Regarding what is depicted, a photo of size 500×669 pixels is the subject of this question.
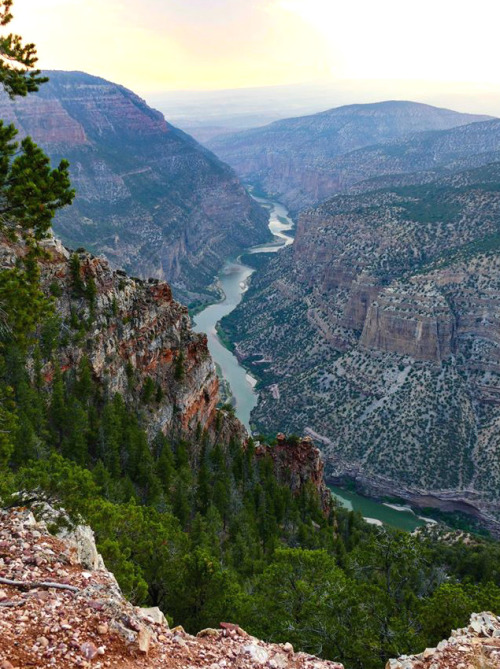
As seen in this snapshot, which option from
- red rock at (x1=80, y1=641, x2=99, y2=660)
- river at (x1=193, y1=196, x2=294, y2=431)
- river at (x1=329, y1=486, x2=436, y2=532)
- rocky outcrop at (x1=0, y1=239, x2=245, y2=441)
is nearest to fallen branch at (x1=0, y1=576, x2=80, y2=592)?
red rock at (x1=80, y1=641, x2=99, y2=660)

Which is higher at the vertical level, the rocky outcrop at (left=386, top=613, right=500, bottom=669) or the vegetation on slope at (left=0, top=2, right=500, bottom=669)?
the rocky outcrop at (left=386, top=613, right=500, bottom=669)

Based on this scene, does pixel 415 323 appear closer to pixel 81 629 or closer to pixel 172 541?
pixel 172 541

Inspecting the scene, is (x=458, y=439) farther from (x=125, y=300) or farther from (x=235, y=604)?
(x=235, y=604)

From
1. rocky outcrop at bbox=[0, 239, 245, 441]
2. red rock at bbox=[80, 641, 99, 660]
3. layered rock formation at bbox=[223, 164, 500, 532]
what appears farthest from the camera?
layered rock formation at bbox=[223, 164, 500, 532]

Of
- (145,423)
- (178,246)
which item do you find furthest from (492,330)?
(178,246)

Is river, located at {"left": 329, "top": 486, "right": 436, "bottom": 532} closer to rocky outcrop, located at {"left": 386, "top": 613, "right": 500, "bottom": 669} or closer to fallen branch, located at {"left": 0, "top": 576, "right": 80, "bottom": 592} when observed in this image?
rocky outcrop, located at {"left": 386, "top": 613, "right": 500, "bottom": 669}

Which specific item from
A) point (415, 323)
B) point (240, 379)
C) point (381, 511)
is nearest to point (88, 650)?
point (381, 511)
